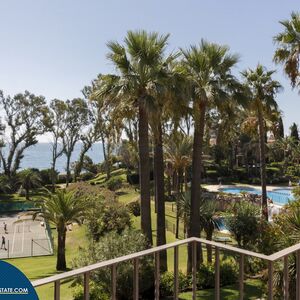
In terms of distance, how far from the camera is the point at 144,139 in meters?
14.1

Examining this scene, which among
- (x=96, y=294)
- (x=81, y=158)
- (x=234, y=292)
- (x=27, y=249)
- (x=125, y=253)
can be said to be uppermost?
(x=81, y=158)

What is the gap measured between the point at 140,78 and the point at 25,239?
19.7 metres

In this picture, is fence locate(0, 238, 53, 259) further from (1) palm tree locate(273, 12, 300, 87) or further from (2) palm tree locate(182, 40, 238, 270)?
(1) palm tree locate(273, 12, 300, 87)

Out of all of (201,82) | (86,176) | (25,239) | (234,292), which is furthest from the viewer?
(86,176)

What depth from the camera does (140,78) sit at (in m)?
13.8

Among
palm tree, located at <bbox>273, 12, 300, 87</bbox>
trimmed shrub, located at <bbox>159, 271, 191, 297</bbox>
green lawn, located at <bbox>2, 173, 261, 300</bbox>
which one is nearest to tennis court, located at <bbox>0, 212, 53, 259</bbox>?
green lawn, located at <bbox>2, 173, 261, 300</bbox>

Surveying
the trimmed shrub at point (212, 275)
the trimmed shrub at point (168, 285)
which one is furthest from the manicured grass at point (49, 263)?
the trimmed shrub at point (212, 275)

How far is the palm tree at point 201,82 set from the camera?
14.7 m

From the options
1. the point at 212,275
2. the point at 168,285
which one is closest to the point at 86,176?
the point at 212,275

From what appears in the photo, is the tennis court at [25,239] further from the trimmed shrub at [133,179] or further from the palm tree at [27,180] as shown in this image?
the trimmed shrub at [133,179]

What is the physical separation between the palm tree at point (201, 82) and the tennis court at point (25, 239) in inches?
547

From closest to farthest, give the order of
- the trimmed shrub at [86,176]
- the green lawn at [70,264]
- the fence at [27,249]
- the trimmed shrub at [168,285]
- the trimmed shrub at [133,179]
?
the green lawn at [70,264] → the trimmed shrub at [168,285] → the fence at [27,249] → the trimmed shrub at [133,179] → the trimmed shrub at [86,176]

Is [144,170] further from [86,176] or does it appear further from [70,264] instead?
[86,176]

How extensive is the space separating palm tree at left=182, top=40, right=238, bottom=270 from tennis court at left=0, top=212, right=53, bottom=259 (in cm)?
1389
